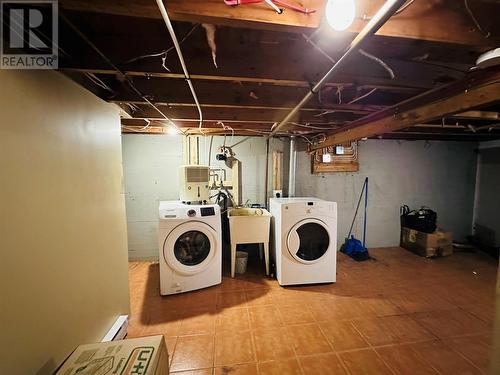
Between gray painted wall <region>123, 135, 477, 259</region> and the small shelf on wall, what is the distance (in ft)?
0.39

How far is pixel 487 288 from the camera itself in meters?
2.73

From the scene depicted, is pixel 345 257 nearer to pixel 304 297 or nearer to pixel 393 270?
pixel 393 270

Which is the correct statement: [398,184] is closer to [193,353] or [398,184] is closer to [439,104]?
[439,104]

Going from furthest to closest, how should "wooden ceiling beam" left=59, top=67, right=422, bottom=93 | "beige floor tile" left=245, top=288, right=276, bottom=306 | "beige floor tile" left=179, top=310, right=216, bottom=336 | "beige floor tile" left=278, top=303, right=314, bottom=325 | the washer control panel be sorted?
1. the washer control panel
2. "beige floor tile" left=245, top=288, right=276, bottom=306
3. "beige floor tile" left=278, top=303, right=314, bottom=325
4. "beige floor tile" left=179, top=310, right=216, bottom=336
5. "wooden ceiling beam" left=59, top=67, right=422, bottom=93

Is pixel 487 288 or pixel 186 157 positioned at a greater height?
pixel 186 157

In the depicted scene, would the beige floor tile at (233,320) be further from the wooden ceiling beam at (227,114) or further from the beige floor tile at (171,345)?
the wooden ceiling beam at (227,114)

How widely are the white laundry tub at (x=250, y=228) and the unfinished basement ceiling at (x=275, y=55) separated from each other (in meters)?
1.50

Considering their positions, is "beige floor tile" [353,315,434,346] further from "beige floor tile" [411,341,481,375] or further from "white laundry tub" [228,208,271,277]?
"white laundry tub" [228,208,271,277]

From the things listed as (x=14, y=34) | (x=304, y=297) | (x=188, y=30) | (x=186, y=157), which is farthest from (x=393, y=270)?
(x=14, y=34)

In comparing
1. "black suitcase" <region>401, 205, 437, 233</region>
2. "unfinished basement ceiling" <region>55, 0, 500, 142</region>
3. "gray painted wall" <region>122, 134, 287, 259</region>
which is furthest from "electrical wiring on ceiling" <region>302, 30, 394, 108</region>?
"black suitcase" <region>401, 205, 437, 233</region>

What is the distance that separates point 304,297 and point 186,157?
2.45 meters

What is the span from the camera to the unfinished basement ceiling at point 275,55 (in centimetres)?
97

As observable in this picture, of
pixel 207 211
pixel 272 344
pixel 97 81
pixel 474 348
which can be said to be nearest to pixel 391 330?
pixel 474 348

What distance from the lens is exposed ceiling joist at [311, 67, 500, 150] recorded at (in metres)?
1.34
